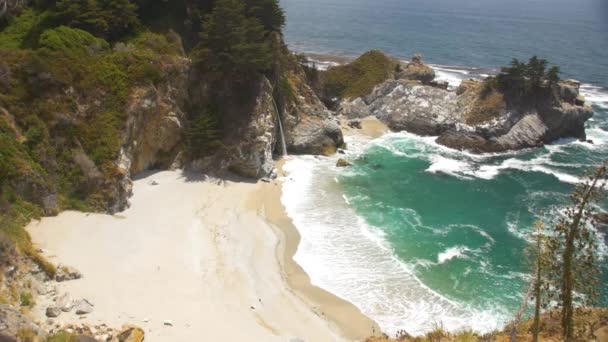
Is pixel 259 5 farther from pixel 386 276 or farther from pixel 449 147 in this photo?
pixel 386 276

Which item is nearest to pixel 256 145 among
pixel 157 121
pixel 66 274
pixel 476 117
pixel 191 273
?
pixel 157 121

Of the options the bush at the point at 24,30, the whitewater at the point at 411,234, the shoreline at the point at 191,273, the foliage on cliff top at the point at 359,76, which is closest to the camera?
the shoreline at the point at 191,273

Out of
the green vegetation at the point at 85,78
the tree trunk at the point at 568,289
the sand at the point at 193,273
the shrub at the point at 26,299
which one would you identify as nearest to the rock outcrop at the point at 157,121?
the green vegetation at the point at 85,78

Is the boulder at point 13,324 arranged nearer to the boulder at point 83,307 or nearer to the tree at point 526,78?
the boulder at point 83,307

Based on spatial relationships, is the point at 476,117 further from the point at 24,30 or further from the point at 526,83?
the point at 24,30

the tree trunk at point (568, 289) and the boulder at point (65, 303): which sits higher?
the tree trunk at point (568, 289)

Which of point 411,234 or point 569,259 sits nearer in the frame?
point 569,259
